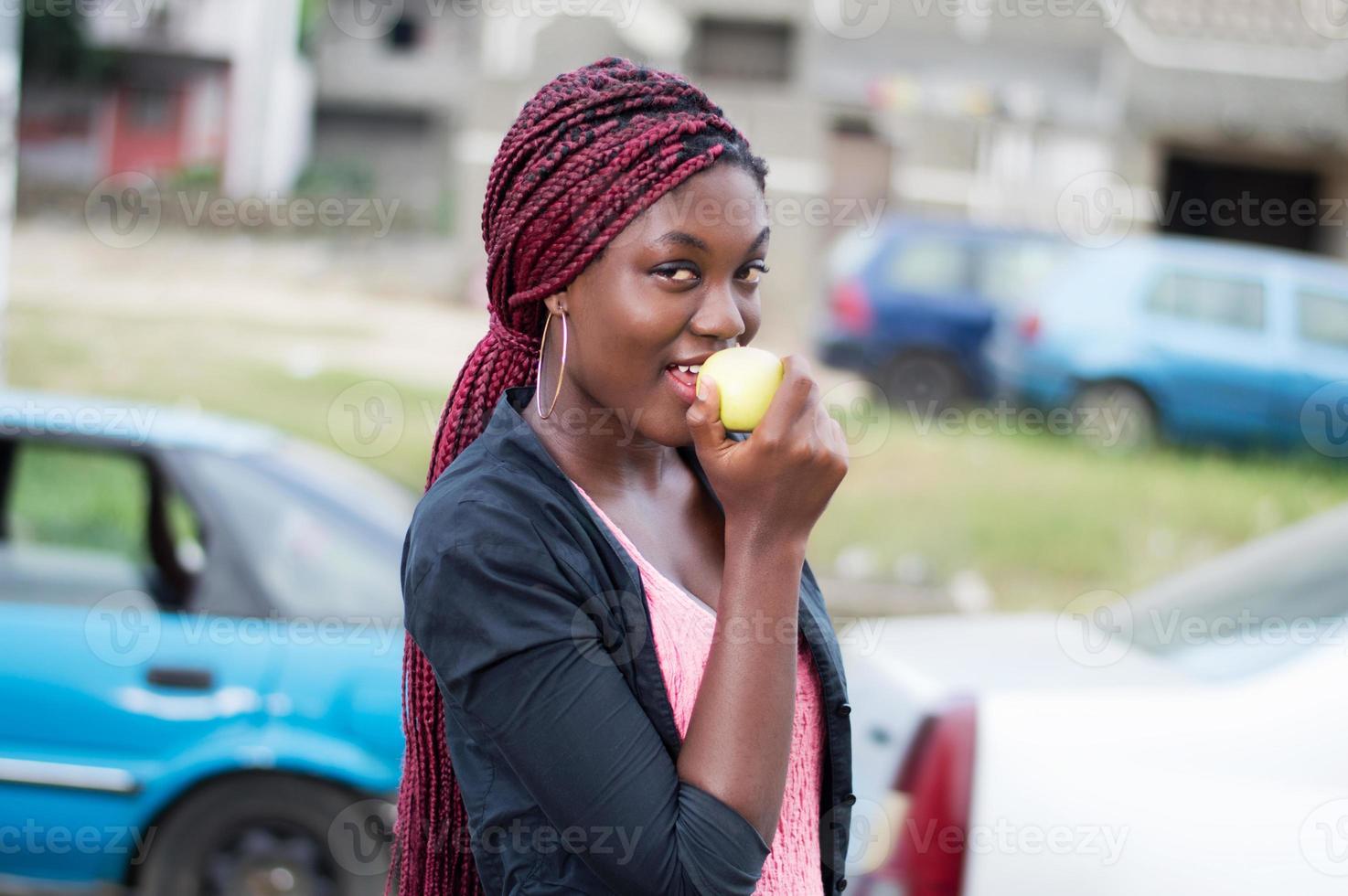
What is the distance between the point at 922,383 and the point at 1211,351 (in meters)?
2.33

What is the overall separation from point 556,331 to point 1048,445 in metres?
9.80

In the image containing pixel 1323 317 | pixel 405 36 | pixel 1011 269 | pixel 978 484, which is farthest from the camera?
pixel 405 36

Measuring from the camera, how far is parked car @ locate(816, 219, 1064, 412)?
11.3m

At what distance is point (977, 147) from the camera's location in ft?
50.6

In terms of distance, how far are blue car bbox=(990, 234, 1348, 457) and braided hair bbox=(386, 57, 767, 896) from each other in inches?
364

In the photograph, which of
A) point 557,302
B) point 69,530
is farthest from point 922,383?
point 557,302

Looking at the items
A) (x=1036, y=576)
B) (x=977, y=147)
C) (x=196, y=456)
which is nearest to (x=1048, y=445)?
(x=1036, y=576)

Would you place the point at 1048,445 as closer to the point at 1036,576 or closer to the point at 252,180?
the point at 1036,576

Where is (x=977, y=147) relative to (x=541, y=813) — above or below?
above

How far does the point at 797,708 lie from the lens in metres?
1.62
